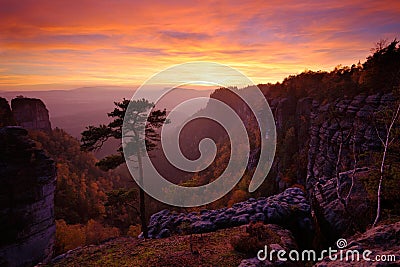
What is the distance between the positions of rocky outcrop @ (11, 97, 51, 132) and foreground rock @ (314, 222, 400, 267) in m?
124

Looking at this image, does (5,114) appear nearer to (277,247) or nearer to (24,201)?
(24,201)

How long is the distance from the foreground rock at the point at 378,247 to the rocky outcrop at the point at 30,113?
12368cm

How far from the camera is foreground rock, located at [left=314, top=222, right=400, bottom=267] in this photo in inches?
243

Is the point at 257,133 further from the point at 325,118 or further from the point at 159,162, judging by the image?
the point at 159,162

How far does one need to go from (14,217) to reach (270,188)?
5134cm

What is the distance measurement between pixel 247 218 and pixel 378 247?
1033 cm

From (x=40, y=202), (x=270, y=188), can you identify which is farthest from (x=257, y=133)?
(x=40, y=202)

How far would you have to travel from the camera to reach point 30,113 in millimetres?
110188

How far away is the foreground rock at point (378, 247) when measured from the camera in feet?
20.2

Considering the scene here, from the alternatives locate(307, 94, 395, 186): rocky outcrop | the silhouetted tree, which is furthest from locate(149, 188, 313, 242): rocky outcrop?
locate(307, 94, 395, 186): rocky outcrop

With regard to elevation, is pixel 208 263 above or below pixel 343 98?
below

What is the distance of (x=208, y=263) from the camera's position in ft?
39.1

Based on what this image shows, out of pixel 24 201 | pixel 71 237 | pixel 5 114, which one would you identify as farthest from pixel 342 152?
pixel 5 114

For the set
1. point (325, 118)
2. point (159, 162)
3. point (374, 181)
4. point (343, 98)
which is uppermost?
point (343, 98)
